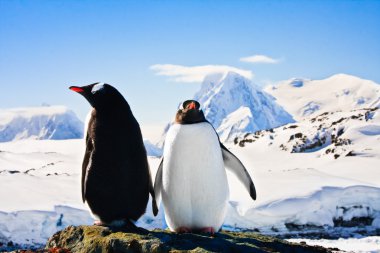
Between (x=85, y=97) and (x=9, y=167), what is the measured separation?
19978 millimetres

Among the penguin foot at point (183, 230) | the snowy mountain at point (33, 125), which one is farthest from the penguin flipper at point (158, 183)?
the snowy mountain at point (33, 125)

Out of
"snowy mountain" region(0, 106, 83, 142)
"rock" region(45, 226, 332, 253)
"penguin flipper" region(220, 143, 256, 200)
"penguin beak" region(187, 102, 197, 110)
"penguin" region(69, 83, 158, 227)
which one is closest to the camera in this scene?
"rock" region(45, 226, 332, 253)

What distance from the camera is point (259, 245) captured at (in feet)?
16.3

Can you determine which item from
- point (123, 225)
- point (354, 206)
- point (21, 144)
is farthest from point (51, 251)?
point (21, 144)

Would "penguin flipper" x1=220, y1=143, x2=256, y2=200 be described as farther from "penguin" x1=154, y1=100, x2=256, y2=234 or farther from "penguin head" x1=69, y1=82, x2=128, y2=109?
"penguin head" x1=69, y1=82, x2=128, y2=109

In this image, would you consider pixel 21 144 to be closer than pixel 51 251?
No

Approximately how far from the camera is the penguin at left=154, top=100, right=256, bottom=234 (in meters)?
5.07

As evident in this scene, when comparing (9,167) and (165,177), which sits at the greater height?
(165,177)

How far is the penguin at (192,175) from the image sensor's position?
5070 mm

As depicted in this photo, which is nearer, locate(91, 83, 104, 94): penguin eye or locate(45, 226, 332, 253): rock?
locate(45, 226, 332, 253): rock

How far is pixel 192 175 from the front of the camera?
5098 mm

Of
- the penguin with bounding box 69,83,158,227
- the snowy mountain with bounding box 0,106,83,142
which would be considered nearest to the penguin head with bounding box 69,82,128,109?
the penguin with bounding box 69,83,158,227

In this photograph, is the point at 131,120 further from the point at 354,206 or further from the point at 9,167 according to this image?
the point at 9,167

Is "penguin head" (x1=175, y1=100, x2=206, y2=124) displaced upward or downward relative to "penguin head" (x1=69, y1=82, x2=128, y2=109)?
downward
